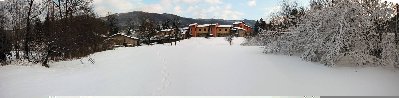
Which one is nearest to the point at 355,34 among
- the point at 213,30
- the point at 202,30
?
the point at 213,30

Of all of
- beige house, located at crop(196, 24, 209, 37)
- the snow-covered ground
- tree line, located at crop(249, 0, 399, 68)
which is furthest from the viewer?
beige house, located at crop(196, 24, 209, 37)

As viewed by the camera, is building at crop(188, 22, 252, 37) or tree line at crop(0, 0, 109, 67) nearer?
tree line at crop(0, 0, 109, 67)

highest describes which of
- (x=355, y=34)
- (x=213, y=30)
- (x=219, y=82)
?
(x=213, y=30)

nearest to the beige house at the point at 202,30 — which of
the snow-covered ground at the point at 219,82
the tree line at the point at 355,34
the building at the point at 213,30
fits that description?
the building at the point at 213,30

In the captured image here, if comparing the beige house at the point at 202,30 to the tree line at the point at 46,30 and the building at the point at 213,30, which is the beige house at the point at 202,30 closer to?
the building at the point at 213,30

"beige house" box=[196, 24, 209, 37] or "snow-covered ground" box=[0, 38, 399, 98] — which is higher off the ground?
"beige house" box=[196, 24, 209, 37]

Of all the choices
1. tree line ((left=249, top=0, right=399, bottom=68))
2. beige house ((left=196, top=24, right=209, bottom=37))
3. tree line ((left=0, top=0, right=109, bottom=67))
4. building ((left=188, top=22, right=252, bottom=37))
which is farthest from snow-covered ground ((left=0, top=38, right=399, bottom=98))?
beige house ((left=196, top=24, right=209, bottom=37))

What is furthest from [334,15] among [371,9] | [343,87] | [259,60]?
[343,87]

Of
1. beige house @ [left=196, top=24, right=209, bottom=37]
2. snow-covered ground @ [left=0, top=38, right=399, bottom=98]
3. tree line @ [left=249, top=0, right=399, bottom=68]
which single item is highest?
beige house @ [left=196, top=24, right=209, bottom=37]

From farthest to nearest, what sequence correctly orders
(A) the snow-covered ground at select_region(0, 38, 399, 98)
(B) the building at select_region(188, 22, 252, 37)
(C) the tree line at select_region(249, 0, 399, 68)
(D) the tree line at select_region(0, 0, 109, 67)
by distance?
(B) the building at select_region(188, 22, 252, 37), (D) the tree line at select_region(0, 0, 109, 67), (C) the tree line at select_region(249, 0, 399, 68), (A) the snow-covered ground at select_region(0, 38, 399, 98)

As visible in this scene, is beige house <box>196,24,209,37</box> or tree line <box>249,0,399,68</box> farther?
beige house <box>196,24,209,37</box>

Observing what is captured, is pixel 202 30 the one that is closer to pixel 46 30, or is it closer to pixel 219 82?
pixel 46 30

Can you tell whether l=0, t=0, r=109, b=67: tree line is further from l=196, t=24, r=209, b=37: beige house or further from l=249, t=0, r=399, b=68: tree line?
l=196, t=24, r=209, b=37: beige house

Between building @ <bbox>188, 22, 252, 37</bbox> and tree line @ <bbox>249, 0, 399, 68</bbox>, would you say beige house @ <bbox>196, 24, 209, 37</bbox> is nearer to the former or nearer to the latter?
building @ <bbox>188, 22, 252, 37</bbox>
